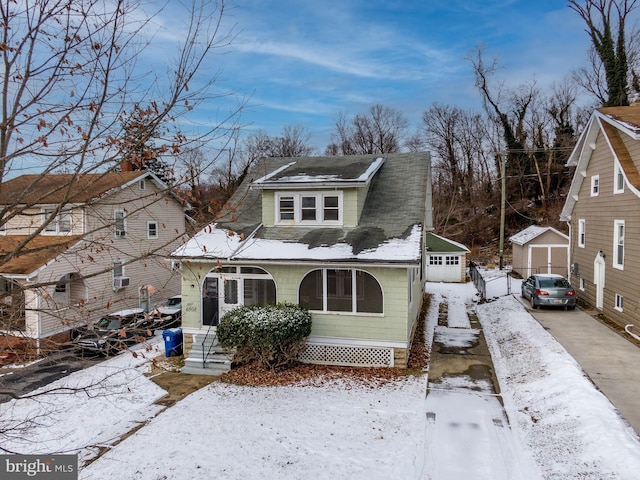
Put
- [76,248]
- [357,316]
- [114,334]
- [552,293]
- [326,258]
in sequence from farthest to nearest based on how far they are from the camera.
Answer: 1. [552,293]
2. [357,316]
3. [326,258]
4. [114,334]
5. [76,248]

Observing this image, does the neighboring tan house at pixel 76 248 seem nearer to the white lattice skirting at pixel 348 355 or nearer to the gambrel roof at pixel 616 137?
the white lattice skirting at pixel 348 355

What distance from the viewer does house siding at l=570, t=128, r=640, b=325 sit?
45.9 feet

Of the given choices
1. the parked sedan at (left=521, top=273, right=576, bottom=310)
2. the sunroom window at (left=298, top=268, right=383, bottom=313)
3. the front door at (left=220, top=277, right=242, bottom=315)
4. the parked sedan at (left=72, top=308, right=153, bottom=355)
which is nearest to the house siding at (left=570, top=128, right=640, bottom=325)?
the parked sedan at (left=521, top=273, right=576, bottom=310)

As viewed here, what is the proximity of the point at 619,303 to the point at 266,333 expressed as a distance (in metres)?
12.2

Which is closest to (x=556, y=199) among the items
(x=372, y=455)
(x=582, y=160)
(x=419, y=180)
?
(x=582, y=160)

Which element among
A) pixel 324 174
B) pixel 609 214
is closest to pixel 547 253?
pixel 609 214

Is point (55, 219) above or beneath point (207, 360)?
above

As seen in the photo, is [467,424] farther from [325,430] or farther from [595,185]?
[595,185]

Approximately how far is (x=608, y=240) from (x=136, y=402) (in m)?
16.5

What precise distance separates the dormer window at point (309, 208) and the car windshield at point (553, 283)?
9.79 metres

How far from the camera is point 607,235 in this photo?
16.4 m

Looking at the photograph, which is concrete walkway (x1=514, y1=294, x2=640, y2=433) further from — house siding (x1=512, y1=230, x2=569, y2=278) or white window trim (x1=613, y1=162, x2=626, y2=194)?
house siding (x1=512, y1=230, x2=569, y2=278)

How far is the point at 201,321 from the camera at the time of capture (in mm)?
13875

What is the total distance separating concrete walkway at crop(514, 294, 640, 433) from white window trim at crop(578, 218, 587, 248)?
353 centimetres
